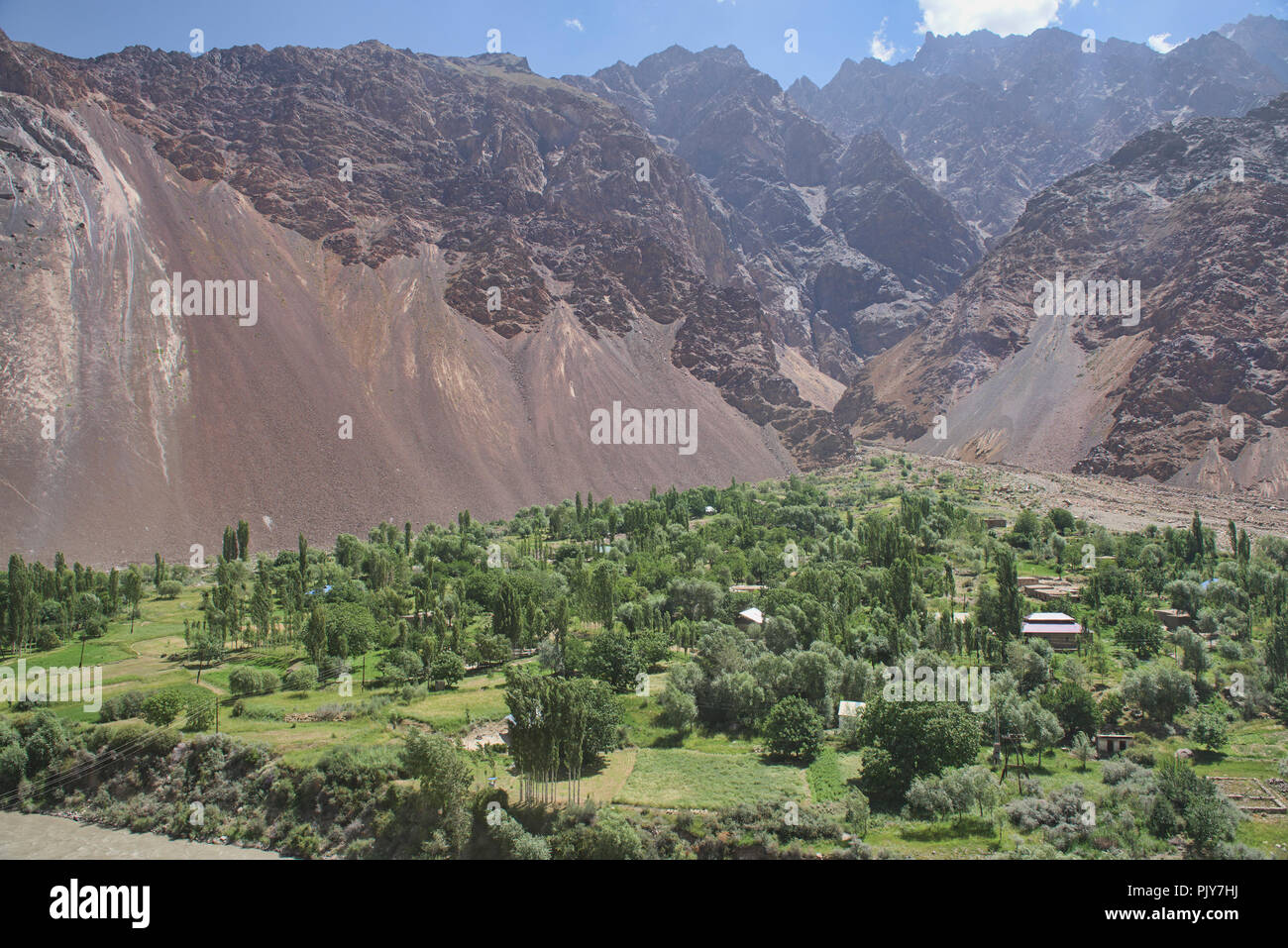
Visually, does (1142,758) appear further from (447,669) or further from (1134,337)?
(1134,337)

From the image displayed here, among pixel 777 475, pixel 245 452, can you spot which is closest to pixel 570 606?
pixel 245 452

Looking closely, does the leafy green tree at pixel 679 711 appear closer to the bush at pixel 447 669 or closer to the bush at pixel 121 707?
the bush at pixel 447 669

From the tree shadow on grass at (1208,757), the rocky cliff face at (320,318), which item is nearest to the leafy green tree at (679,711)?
the tree shadow on grass at (1208,757)

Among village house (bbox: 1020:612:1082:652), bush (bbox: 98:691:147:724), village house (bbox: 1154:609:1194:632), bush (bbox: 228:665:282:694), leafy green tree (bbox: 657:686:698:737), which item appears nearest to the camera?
bush (bbox: 98:691:147:724)

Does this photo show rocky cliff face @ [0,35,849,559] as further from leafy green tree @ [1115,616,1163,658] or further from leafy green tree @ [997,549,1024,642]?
leafy green tree @ [1115,616,1163,658]

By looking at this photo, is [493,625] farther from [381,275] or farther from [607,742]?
[381,275]

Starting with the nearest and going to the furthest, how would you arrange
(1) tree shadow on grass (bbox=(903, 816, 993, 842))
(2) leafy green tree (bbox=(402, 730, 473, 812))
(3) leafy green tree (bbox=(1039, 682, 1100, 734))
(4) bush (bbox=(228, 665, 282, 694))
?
(1) tree shadow on grass (bbox=(903, 816, 993, 842)) → (2) leafy green tree (bbox=(402, 730, 473, 812)) → (3) leafy green tree (bbox=(1039, 682, 1100, 734)) → (4) bush (bbox=(228, 665, 282, 694))

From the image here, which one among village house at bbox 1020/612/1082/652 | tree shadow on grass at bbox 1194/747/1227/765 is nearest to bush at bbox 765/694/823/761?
tree shadow on grass at bbox 1194/747/1227/765
